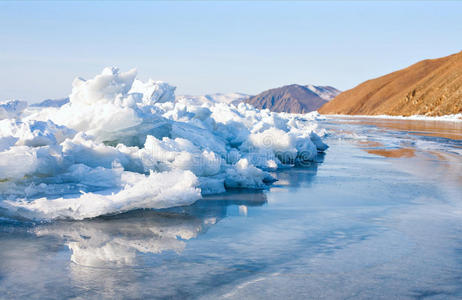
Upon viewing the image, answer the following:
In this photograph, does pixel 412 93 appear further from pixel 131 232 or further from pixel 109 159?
pixel 131 232

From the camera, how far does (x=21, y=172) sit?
15.4ft

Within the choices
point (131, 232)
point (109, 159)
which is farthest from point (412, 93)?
point (131, 232)

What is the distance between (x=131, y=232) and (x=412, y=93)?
9271cm

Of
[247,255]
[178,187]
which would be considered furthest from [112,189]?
[247,255]

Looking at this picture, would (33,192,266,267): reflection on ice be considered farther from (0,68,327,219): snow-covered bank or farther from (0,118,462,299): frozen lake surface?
(0,68,327,219): snow-covered bank

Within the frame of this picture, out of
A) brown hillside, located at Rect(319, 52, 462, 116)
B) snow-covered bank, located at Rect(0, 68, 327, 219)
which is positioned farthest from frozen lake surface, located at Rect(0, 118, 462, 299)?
brown hillside, located at Rect(319, 52, 462, 116)

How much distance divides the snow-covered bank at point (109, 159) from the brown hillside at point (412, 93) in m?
61.5

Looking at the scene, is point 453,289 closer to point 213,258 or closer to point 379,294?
point 379,294

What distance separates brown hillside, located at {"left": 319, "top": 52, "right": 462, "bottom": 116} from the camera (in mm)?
69125

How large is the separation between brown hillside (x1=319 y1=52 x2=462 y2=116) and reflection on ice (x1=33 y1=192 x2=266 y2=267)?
2532 inches

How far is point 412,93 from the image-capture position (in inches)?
3477

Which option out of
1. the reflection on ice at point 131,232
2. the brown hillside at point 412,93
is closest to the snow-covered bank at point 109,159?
the reflection on ice at point 131,232

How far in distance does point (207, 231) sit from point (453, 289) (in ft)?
6.56

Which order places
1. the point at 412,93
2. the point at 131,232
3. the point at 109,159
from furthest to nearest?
the point at 412,93 → the point at 109,159 → the point at 131,232
